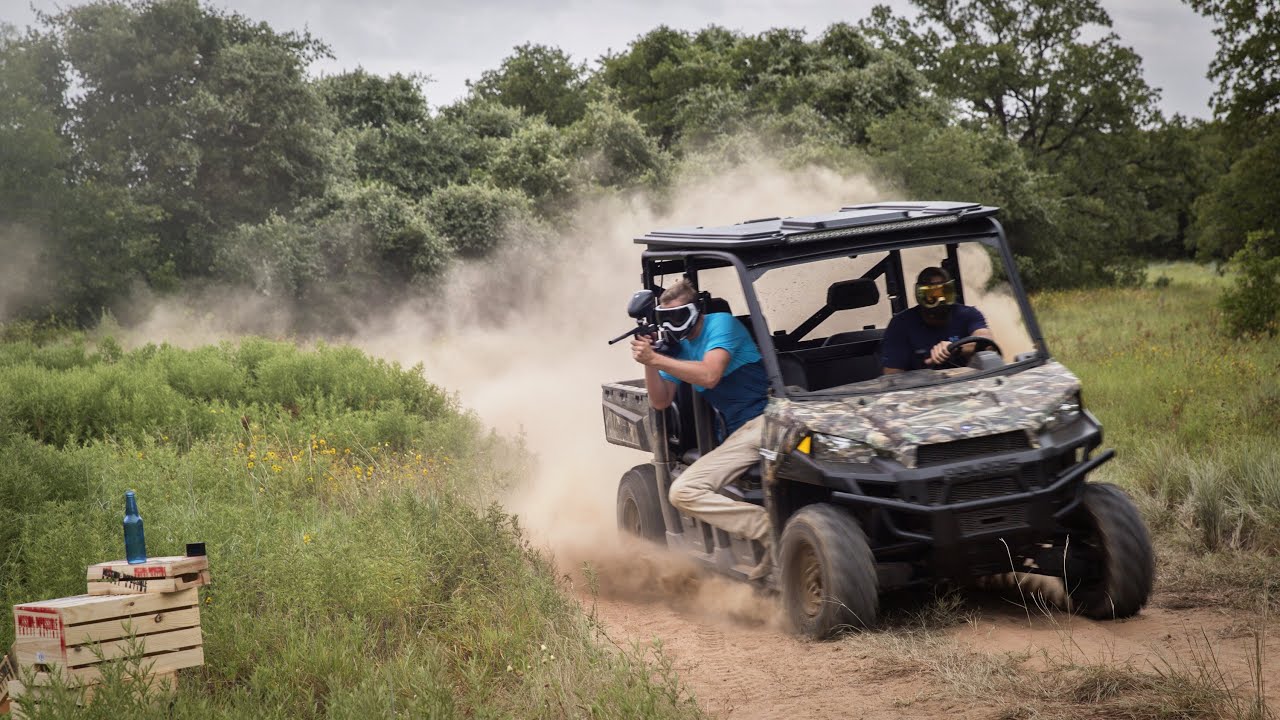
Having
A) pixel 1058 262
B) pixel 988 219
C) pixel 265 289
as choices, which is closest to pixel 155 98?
pixel 265 289

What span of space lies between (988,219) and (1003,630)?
2385 mm

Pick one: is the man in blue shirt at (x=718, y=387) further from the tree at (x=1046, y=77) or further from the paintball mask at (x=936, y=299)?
the tree at (x=1046, y=77)

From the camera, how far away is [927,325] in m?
7.75

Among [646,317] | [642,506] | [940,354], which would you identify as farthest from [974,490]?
A: [642,506]

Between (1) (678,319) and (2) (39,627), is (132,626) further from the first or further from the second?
(1) (678,319)

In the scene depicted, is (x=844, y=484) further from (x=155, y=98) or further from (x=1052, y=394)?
(x=155, y=98)

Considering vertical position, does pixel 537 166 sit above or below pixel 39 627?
above

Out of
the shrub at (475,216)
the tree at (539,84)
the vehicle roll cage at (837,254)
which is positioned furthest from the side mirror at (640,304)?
the tree at (539,84)

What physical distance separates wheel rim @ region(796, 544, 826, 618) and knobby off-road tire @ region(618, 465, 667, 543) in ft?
6.23

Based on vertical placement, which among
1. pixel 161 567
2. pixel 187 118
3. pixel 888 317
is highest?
pixel 187 118

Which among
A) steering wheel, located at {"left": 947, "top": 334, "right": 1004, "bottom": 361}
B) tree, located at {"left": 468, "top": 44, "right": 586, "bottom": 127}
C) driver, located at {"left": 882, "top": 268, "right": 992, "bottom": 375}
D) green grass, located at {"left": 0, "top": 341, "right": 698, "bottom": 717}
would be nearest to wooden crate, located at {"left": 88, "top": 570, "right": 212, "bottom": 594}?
green grass, located at {"left": 0, "top": 341, "right": 698, "bottom": 717}

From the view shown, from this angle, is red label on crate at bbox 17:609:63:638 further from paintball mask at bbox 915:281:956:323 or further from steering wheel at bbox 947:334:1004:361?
paintball mask at bbox 915:281:956:323

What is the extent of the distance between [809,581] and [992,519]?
1.03 m

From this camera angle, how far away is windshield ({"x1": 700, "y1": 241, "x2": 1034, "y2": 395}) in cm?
752
